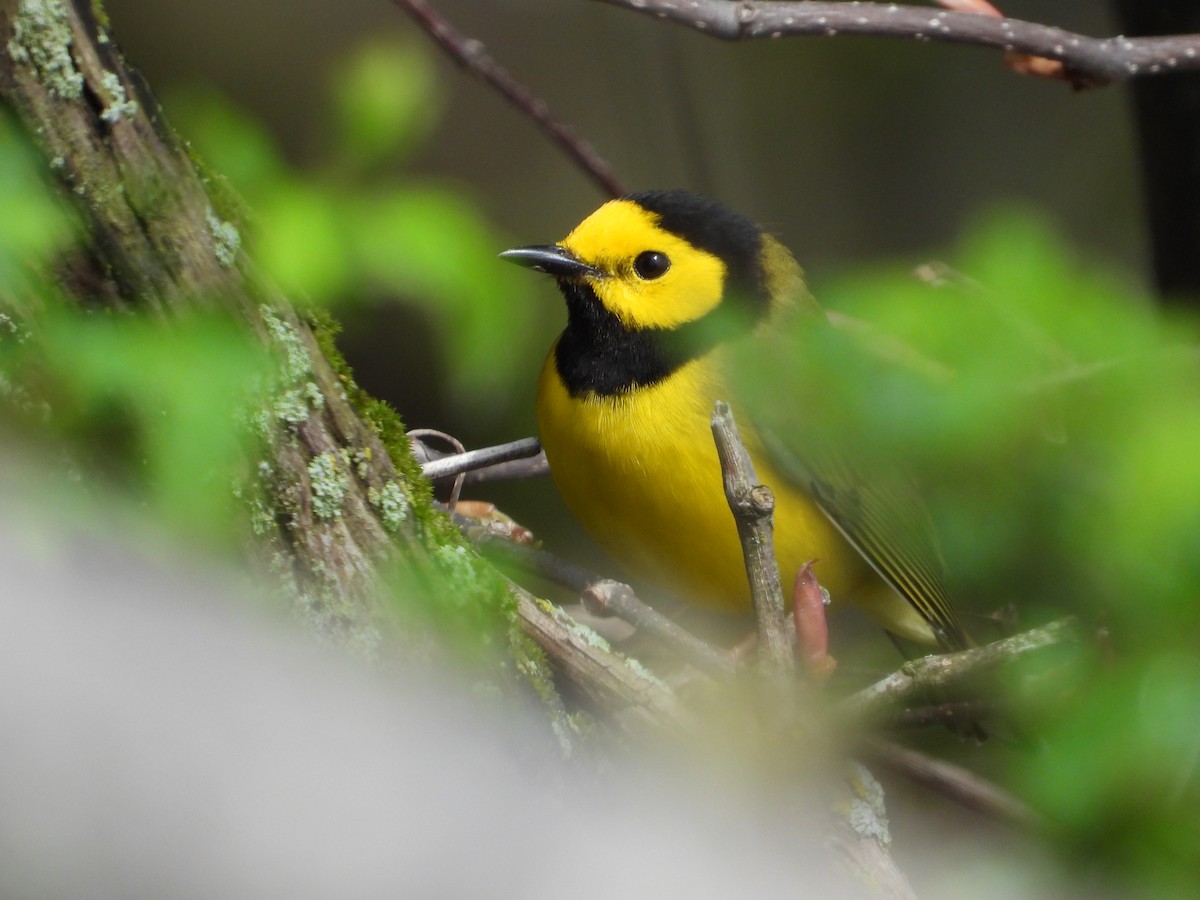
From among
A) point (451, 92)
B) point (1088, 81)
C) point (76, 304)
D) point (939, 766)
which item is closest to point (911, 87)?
point (451, 92)

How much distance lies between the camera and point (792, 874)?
1126 mm

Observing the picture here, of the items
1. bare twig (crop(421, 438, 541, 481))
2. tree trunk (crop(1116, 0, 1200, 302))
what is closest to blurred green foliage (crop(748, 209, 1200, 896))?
bare twig (crop(421, 438, 541, 481))

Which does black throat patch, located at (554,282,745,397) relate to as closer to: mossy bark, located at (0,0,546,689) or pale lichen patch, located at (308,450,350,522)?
mossy bark, located at (0,0,546,689)

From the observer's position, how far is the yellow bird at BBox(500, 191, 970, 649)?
1834 mm

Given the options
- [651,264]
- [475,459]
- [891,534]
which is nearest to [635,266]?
[651,264]

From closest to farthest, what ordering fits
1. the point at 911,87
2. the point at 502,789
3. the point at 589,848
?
the point at 589,848 → the point at 502,789 → the point at 911,87

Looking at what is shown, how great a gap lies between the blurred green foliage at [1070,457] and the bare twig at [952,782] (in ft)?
0.64

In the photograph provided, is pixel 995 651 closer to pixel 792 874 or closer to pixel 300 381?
pixel 792 874

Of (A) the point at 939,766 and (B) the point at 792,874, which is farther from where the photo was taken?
(A) the point at 939,766

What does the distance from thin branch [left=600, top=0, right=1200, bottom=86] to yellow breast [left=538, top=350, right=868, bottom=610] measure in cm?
52

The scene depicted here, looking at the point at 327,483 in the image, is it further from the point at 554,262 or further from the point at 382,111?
the point at 554,262

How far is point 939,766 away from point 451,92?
2751mm

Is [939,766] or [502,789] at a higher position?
[502,789]

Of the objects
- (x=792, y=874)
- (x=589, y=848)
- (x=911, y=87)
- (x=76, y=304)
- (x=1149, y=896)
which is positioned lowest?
(x=911, y=87)
